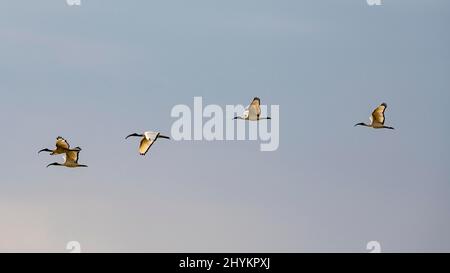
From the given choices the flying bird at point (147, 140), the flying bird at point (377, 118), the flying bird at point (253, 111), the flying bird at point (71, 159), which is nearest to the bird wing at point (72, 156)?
the flying bird at point (71, 159)

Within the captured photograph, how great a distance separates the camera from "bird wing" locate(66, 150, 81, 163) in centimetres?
9769

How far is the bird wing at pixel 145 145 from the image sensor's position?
302ft

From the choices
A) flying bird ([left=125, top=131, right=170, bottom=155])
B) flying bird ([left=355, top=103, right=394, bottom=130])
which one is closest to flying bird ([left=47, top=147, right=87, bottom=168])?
flying bird ([left=125, top=131, right=170, bottom=155])

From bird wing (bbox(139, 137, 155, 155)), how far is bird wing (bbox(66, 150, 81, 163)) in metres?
6.46

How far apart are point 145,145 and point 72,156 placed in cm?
706

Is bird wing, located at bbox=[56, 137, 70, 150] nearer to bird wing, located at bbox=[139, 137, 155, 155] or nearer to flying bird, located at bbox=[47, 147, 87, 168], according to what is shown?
flying bird, located at bbox=[47, 147, 87, 168]

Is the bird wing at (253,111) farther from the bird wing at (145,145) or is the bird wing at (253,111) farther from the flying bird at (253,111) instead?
the bird wing at (145,145)

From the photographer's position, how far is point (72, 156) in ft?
321

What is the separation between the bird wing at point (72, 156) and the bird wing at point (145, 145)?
21.2 ft

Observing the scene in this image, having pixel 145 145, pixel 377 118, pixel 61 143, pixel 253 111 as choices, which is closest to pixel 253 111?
pixel 253 111

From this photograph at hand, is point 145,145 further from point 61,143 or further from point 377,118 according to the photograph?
point 377,118
